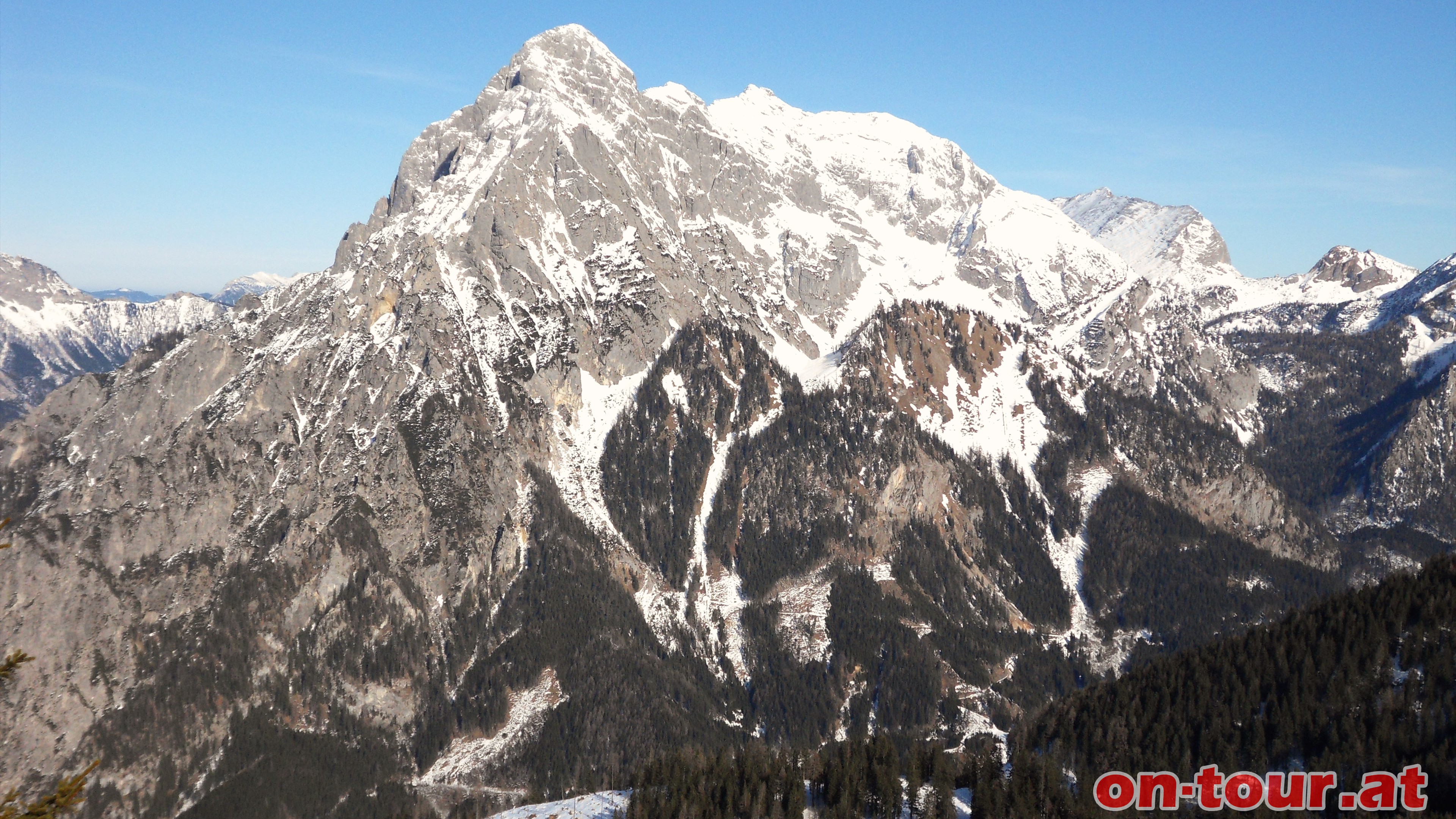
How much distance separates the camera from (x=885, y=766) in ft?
438

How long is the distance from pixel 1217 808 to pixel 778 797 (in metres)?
56.9

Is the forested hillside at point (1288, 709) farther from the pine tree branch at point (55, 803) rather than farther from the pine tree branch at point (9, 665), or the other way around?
the pine tree branch at point (9, 665)

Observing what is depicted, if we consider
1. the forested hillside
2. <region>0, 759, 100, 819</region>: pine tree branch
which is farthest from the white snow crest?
<region>0, 759, 100, 819</region>: pine tree branch

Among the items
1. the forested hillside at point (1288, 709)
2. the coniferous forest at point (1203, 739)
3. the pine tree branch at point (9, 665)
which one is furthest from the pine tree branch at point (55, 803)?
the forested hillside at point (1288, 709)

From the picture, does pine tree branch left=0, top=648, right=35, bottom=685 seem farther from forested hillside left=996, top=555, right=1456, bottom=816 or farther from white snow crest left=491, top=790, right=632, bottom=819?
white snow crest left=491, top=790, right=632, bottom=819

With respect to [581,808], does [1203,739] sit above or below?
above

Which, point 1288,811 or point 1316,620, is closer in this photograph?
point 1288,811

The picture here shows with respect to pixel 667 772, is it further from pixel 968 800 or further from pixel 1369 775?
pixel 1369 775

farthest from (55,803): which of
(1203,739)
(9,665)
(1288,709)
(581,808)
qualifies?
(1288,709)

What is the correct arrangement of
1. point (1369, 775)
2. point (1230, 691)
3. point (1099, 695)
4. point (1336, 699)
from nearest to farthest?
point (1369, 775)
point (1336, 699)
point (1230, 691)
point (1099, 695)

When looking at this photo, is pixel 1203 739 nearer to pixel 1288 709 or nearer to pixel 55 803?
pixel 1288 709

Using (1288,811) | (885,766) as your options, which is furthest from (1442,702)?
(885,766)

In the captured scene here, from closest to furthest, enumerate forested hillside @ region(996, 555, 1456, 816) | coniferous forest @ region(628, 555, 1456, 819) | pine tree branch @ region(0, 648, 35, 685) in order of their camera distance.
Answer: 1. pine tree branch @ region(0, 648, 35, 685)
2. forested hillside @ region(996, 555, 1456, 816)
3. coniferous forest @ region(628, 555, 1456, 819)

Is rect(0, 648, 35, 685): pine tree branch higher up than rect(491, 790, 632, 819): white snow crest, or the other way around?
rect(0, 648, 35, 685): pine tree branch
